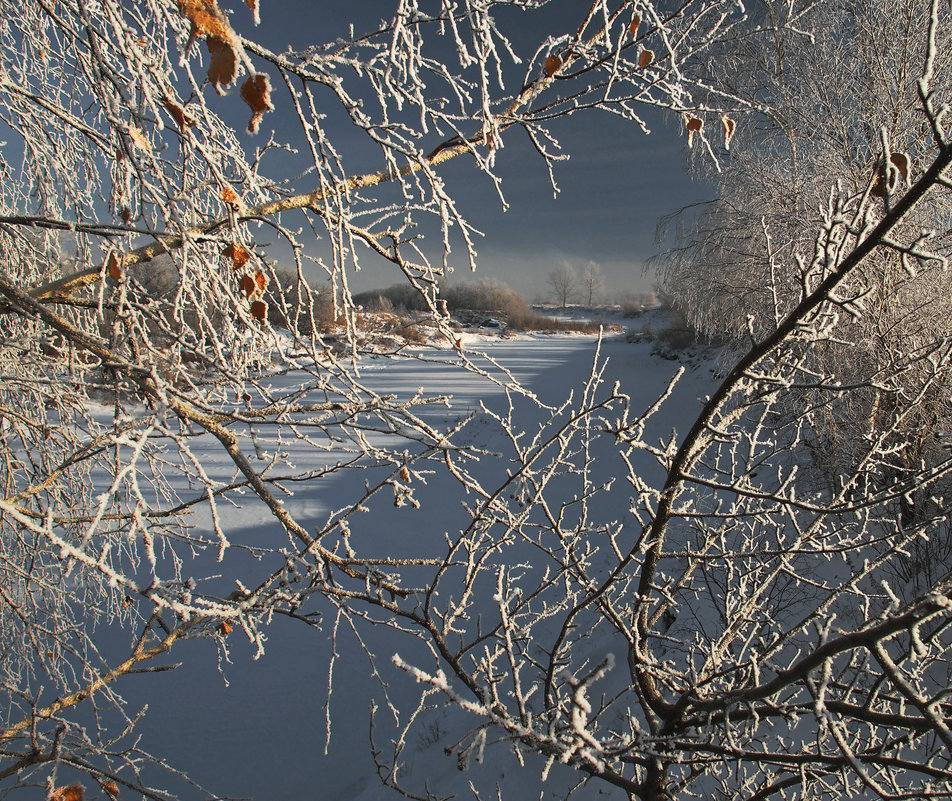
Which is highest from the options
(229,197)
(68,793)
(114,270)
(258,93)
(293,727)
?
(258,93)

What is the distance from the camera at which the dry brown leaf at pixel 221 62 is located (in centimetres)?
68

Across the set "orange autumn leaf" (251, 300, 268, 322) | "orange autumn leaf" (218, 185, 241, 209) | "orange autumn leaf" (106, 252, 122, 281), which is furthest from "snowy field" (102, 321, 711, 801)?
"orange autumn leaf" (218, 185, 241, 209)

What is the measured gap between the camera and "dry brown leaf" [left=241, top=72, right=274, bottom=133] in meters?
0.77

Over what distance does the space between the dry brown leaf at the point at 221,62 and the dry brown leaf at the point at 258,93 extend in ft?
0.21

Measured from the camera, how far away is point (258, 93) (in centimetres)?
78

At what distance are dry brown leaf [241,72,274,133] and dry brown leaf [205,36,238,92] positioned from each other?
0.21ft

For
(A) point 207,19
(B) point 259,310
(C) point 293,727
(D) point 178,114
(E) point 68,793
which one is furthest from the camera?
(C) point 293,727

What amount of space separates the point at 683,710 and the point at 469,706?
2.41 ft

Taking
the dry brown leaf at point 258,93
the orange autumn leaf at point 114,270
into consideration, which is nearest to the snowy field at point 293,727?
the orange autumn leaf at point 114,270

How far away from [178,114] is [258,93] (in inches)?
10.3

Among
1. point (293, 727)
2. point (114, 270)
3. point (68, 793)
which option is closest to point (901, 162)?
point (114, 270)

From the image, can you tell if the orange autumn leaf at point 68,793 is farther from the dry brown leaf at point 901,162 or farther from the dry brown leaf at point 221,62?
the dry brown leaf at point 901,162

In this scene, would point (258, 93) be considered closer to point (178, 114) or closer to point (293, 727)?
point (178, 114)

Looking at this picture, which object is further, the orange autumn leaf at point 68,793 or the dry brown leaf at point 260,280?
the orange autumn leaf at point 68,793
